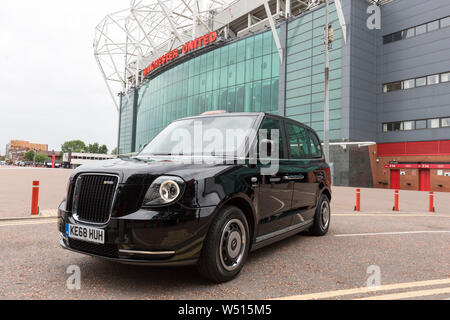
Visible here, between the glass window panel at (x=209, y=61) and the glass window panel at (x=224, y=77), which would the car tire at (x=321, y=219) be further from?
the glass window panel at (x=209, y=61)

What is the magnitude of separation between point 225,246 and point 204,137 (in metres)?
1.45

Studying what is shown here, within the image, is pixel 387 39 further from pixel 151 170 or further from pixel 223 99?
pixel 151 170

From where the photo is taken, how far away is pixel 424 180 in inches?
1094

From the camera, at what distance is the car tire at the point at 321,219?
5156 millimetres

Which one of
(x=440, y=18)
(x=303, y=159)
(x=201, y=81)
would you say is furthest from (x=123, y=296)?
(x=201, y=81)

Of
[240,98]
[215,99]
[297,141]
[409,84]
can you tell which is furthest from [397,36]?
[297,141]

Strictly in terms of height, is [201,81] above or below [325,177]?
above

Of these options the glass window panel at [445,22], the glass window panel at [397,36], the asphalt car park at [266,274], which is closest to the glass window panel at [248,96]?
the glass window panel at [397,36]

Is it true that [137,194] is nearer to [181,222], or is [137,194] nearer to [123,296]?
[181,222]

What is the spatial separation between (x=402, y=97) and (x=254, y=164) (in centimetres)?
3177

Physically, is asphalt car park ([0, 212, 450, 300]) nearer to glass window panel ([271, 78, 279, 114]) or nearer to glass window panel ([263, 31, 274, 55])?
glass window panel ([271, 78, 279, 114])

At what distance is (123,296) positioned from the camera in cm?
258

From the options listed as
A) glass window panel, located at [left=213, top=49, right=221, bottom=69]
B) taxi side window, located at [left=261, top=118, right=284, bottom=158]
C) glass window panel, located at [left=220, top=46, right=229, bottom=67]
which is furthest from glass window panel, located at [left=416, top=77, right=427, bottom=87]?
taxi side window, located at [left=261, top=118, right=284, bottom=158]
